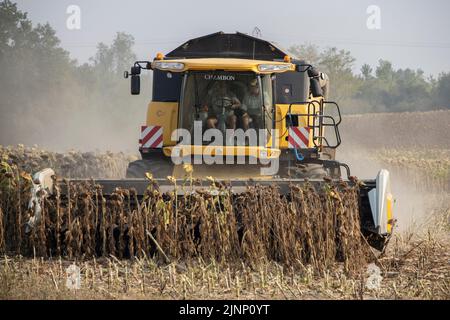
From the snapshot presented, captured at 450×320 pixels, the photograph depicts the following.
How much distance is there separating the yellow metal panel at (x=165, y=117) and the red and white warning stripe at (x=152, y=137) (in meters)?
0.05

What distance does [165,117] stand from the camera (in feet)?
33.3

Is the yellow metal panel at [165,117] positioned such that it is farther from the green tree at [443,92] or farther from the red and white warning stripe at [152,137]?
the green tree at [443,92]

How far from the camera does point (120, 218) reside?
25.0 ft

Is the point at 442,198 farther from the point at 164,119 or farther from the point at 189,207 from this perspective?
the point at 189,207

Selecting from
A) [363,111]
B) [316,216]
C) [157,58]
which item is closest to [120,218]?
[316,216]

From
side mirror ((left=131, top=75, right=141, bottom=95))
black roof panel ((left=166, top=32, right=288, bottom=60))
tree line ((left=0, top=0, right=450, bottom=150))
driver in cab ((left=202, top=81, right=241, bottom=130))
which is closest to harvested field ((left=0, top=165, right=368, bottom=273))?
driver in cab ((left=202, top=81, right=241, bottom=130))

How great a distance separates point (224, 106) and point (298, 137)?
Answer: 1061mm

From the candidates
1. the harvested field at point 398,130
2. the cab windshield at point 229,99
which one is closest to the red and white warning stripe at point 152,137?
the cab windshield at point 229,99

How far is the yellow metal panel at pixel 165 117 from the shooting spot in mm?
10062

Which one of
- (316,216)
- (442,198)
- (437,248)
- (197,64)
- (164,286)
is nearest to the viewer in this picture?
(164,286)

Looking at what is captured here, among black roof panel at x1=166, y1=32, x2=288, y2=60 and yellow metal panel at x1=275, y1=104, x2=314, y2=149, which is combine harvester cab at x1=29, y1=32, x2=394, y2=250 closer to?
yellow metal panel at x1=275, y1=104, x2=314, y2=149

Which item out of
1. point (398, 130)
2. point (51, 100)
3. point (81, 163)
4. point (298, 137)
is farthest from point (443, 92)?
point (298, 137)

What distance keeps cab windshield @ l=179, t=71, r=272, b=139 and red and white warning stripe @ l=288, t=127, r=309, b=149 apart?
395 mm

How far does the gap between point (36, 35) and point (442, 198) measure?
103 ft
